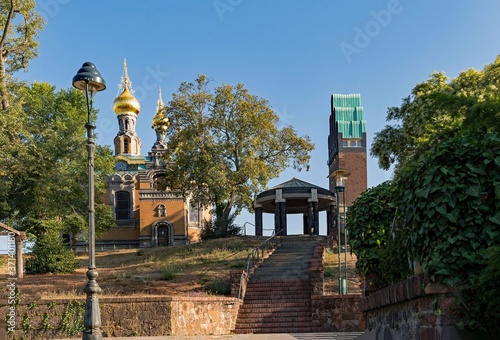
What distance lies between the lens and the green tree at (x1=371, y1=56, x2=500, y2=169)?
6566 mm

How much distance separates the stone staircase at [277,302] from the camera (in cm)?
1666

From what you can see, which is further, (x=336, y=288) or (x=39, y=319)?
(x=336, y=288)

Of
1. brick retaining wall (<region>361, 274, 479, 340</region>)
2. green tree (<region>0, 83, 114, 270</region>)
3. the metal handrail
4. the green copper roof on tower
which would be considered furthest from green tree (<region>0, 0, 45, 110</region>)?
the green copper roof on tower

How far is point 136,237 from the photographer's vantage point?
5122 centimetres

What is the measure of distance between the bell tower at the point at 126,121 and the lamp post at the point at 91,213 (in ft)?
168

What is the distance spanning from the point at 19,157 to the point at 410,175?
24207 millimetres

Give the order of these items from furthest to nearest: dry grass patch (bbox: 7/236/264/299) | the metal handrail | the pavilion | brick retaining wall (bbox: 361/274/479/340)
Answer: the pavilion → the metal handrail → dry grass patch (bbox: 7/236/264/299) → brick retaining wall (bbox: 361/274/479/340)

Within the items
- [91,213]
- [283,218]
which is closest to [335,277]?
[283,218]

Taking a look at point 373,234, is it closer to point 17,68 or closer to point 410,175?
point 410,175

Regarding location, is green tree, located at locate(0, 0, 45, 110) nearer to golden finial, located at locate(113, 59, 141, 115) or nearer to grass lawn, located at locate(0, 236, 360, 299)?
grass lawn, located at locate(0, 236, 360, 299)

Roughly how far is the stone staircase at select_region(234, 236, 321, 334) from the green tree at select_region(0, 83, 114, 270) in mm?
11358

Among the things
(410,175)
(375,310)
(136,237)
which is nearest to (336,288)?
(375,310)

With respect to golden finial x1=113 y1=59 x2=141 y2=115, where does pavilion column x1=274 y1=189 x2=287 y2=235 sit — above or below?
below

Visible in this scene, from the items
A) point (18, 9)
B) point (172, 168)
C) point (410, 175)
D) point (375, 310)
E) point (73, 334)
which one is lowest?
point (73, 334)
